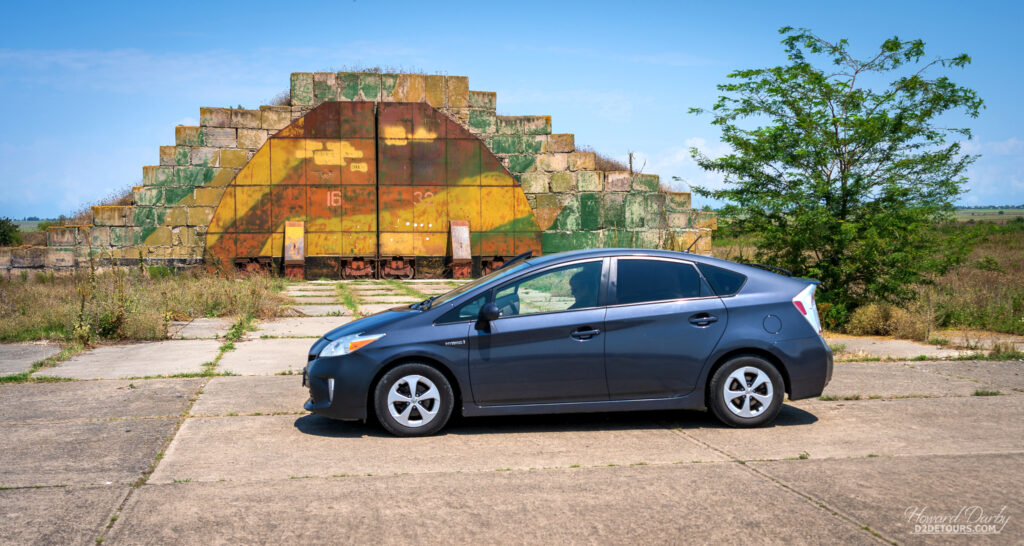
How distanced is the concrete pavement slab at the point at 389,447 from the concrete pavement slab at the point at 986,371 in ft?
14.0

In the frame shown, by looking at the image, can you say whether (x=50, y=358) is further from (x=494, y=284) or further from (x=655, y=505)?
(x=655, y=505)

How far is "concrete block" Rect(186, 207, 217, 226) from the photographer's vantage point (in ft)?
72.8

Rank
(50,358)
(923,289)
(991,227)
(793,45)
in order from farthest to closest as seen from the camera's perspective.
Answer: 1. (923,289)
2. (793,45)
3. (991,227)
4. (50,358)

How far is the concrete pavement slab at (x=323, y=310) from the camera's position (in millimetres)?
14359

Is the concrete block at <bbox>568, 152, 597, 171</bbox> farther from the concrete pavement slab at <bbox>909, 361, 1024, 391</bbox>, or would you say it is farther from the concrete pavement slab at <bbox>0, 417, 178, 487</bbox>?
the concrete pavement slab at <bbox>0, 417, 178, 487</bbox>

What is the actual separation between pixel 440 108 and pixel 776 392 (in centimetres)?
1749

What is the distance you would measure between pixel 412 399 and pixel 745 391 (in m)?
2.69

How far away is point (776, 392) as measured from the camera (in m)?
6.96

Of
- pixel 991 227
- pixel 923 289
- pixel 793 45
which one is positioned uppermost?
A: pixel 793 45

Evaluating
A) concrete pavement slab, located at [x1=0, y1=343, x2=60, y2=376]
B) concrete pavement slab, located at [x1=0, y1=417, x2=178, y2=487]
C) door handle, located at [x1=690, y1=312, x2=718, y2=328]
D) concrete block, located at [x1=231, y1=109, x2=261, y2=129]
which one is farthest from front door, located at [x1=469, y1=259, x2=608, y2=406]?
concrete block, located at [x1=231, y1=109, x2=261, y2=129]

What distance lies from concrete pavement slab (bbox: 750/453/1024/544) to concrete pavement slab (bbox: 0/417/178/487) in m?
4.41

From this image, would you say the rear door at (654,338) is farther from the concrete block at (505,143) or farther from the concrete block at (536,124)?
the concrete block at (536,124)

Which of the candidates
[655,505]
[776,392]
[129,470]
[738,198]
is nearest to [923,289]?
[738,198]

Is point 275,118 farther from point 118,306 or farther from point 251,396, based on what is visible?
point 251,396
